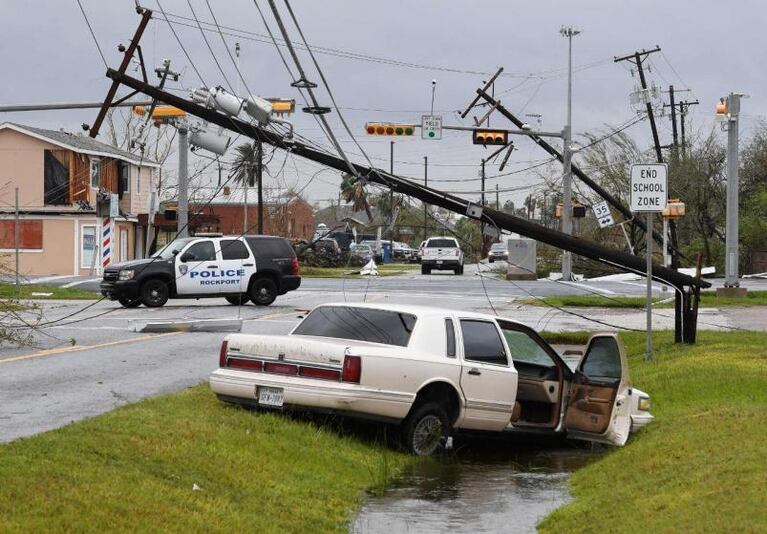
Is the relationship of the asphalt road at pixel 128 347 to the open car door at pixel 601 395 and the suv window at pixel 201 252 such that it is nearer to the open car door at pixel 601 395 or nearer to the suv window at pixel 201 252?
the suv window at pixel 201 252

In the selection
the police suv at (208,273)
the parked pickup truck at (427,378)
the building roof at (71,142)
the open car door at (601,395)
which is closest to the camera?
the parked pickup truck at (427,378)

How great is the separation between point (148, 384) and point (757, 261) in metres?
52.0

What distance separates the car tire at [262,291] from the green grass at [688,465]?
17527mm

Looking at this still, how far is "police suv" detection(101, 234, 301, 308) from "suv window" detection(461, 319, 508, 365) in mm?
19405

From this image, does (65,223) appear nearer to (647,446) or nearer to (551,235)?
(551,235)

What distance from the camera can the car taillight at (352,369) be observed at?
1115cm

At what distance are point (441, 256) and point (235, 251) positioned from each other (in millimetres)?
31313

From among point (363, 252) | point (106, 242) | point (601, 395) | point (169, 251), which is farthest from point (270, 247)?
point (363, 252)

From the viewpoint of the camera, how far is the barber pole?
5515 cm

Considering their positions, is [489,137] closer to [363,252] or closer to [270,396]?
[270,396]

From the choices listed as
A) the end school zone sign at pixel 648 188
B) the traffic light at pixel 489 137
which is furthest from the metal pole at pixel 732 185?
the end school zone sign at pixel 648 188

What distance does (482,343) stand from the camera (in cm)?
1241

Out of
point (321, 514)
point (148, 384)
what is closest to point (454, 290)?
point (148, 384)

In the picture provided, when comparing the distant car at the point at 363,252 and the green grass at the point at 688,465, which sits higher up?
the distant car at the point at 363,252
